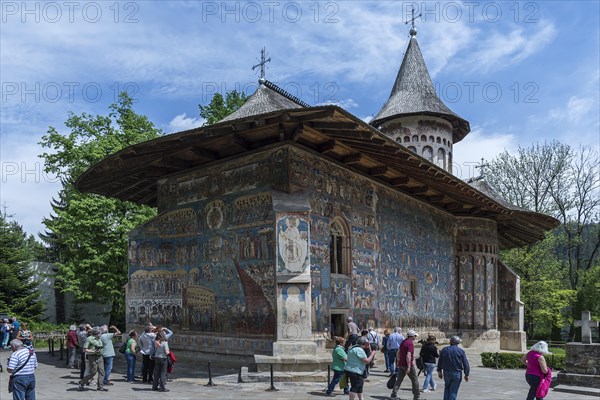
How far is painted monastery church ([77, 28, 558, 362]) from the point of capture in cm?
1320

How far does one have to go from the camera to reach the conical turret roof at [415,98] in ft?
93.5

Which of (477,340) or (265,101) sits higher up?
(265,101)

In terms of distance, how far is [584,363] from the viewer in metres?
13.1

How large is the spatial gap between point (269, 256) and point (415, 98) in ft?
59.3

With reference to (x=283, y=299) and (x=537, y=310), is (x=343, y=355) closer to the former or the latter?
(x=283, y=299)

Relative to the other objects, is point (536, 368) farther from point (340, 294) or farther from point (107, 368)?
point (107, 368)

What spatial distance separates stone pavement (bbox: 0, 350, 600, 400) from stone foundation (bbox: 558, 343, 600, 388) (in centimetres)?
71

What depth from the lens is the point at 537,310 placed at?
3456 cm

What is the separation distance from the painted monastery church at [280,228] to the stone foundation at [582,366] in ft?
17.2

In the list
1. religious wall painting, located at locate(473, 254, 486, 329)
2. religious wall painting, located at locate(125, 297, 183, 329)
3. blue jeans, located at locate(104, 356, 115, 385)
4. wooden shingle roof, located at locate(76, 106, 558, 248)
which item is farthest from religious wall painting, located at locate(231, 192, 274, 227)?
religious wall painting, located at locate(473, 254, 486, 329)

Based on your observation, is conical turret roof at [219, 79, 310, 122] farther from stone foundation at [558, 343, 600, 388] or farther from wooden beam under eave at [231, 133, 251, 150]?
stone foundation at [558, 343, 600, 388]

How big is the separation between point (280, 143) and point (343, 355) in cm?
565

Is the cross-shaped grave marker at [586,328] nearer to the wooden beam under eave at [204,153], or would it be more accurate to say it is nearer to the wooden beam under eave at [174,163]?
the wooden beam under eave at [204,153]

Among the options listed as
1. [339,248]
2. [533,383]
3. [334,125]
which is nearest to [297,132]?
[334,125]
